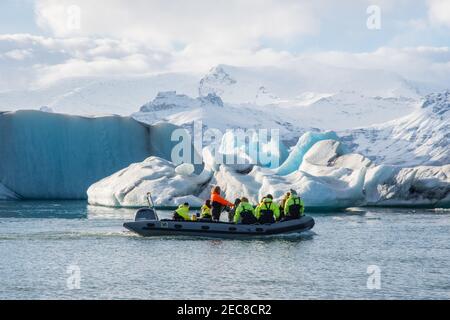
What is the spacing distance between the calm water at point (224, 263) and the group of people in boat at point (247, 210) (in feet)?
2.52

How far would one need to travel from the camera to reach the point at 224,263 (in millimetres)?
20969

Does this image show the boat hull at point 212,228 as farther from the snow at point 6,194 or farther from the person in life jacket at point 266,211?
the snow at point 6,194

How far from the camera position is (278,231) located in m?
26.0

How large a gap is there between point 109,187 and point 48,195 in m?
12.1

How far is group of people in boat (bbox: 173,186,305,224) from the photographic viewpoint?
85.3 feet

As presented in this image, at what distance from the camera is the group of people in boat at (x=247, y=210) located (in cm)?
2598

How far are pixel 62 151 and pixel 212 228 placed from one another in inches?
1282

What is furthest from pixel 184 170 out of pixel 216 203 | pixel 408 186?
pixel 216 203

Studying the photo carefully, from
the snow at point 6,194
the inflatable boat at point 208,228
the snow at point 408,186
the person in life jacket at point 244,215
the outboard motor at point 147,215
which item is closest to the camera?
the inflatable boat at point 208,228

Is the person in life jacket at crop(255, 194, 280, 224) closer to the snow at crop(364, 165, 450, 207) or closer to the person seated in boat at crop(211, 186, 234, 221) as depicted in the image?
the person seated in boat at crop(211, 186, 234, 221)

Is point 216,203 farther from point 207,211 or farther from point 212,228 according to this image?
point 212,228

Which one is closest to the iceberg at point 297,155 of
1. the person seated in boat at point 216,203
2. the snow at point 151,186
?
the snow at point 151,186

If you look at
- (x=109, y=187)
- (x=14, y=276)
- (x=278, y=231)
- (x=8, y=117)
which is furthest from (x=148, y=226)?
(x=8, y=117)
